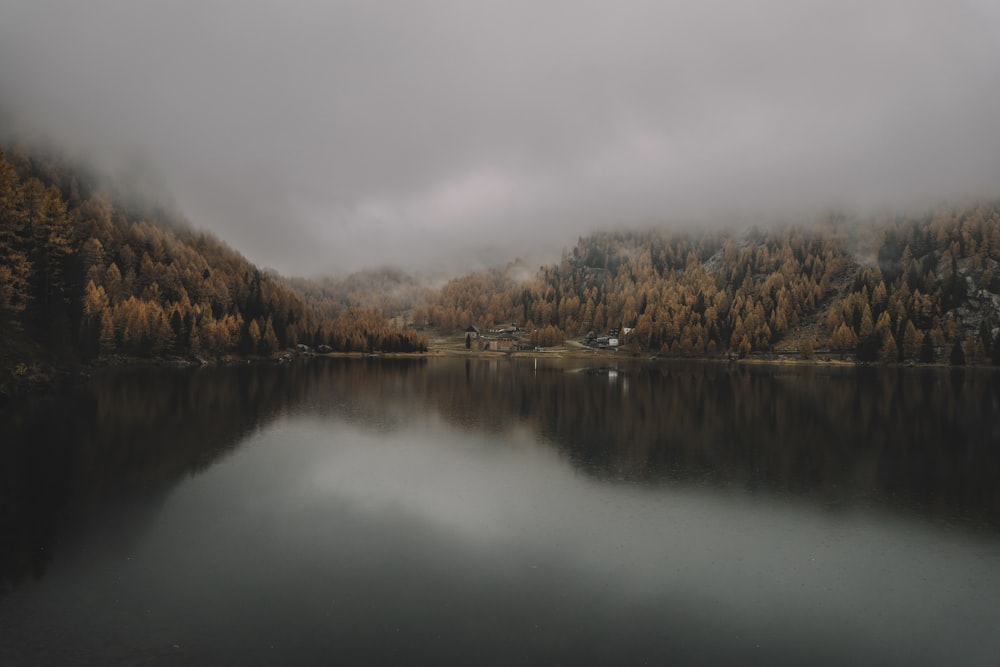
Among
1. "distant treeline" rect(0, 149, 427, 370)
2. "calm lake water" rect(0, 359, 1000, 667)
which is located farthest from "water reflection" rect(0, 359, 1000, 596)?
"distant treeline" rect(0, 149, 427, 370)

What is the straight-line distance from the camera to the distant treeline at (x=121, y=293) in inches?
2093

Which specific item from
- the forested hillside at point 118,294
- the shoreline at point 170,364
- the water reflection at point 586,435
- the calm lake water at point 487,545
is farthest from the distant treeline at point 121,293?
the calm lake water at point 487,545

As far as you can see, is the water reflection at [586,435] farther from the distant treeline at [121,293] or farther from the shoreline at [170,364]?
the distant treeline at [121,293]

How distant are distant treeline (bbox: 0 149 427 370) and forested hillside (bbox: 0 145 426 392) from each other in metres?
0.18

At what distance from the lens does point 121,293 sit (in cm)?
13200

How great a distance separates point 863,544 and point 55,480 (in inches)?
1440

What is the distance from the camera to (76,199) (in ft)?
590

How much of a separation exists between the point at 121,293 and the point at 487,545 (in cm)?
14865

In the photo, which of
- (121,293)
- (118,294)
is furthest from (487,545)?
(121,293)

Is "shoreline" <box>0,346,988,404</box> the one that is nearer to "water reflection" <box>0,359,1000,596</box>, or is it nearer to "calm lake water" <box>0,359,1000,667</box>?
"water reflection" <box>0,359,1000,596</box>

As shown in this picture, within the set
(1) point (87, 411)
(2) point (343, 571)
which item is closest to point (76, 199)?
(1) point (87, 411)

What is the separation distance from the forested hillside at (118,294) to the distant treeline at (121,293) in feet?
0.58

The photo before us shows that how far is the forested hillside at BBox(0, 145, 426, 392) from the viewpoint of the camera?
52500 mm

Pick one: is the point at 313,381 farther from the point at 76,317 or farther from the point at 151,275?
the point at 151,275
